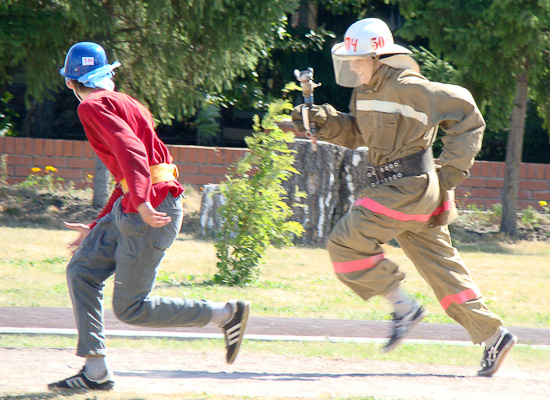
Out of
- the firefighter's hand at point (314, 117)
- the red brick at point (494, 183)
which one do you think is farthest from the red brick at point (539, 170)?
the firefighter's hand at point (314, 117)

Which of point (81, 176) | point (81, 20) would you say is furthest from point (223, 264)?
point (81, 176)

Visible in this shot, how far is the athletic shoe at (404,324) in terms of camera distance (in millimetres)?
4359

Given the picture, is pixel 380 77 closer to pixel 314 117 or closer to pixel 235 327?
pixel 314 117

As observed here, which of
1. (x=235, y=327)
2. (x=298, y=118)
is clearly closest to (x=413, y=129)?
(x=298, y=118)

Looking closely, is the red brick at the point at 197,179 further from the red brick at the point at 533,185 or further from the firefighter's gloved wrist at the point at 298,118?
the firefighter's gloved wrist at the point at 298,118

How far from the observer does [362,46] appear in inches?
169

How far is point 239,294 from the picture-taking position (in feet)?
20.5

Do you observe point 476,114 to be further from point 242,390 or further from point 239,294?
point 239,294

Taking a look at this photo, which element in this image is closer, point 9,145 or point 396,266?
point 396,266

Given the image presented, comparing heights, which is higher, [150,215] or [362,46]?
[362,46]

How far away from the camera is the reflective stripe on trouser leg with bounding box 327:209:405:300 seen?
4.23 meters

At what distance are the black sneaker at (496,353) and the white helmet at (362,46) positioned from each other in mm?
1741

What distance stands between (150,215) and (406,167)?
1.60 m

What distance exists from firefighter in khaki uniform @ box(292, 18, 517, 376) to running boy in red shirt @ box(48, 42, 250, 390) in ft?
3.59
